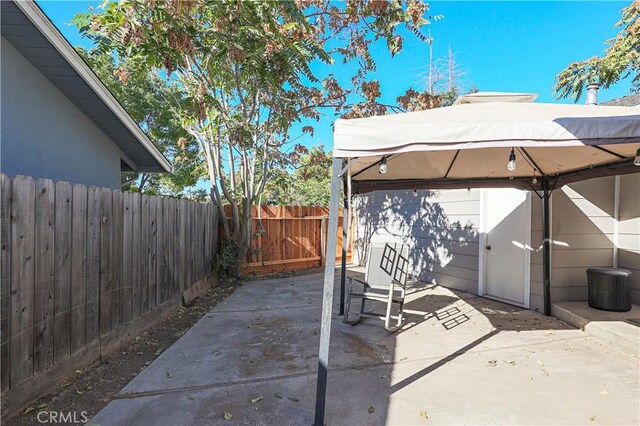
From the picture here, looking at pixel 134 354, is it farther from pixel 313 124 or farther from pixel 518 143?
pixel 313 124

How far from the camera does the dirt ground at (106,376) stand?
2.31 m

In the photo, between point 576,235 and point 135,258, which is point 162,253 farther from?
point 576,235

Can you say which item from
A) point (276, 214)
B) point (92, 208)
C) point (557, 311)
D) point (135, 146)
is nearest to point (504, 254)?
point (557, 311)

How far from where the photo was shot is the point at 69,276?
2.69 meters

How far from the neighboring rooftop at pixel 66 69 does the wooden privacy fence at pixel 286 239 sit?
2730mm

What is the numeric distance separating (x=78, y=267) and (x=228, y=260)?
4.17 meters

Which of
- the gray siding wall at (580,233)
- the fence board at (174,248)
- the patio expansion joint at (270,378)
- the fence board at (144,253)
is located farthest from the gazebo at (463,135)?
the fence board at (174,248)

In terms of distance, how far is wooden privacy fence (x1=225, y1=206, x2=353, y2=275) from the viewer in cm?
812

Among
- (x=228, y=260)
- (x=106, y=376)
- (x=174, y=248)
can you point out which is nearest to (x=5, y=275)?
(x=106, y=376)

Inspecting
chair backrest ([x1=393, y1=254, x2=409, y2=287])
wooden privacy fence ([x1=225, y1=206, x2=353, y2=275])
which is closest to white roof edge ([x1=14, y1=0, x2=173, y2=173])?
wooden privacy fence ([x1=225, y1=206, x2=353, y2=275])

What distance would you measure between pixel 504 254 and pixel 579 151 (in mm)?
2393

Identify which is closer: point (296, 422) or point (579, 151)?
point (296, 422)

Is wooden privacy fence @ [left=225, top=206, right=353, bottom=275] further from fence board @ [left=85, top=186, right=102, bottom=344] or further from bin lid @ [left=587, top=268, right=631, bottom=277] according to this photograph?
bin lid @ [left=587, top=268, right=631, bottom=277]

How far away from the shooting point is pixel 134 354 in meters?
3.33
